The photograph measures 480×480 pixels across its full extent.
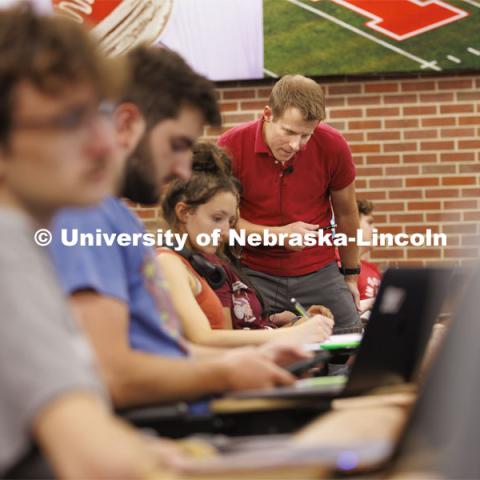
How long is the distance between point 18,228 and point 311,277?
117 inches

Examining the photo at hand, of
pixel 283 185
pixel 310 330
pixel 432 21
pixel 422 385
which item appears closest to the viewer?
pixel 422 385

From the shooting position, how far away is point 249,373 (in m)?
1.49

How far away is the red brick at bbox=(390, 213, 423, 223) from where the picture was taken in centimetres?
482

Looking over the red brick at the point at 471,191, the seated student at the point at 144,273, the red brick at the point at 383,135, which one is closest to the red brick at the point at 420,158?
the red brick at the point at 383,135

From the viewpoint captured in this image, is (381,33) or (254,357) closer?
(254,357)

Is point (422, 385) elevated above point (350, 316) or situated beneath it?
elevated above

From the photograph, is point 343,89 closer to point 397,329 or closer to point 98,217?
point 397,329

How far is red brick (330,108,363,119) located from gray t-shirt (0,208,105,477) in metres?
4.10

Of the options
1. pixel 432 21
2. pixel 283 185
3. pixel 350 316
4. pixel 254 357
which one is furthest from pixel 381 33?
pixel 254 357

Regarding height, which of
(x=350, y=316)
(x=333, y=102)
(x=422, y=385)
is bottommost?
(x=350, y=316)

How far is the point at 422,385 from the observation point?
0.95m

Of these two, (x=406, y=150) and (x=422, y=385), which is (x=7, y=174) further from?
(x=406, y=150)

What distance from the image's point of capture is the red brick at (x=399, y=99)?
4.79 meters

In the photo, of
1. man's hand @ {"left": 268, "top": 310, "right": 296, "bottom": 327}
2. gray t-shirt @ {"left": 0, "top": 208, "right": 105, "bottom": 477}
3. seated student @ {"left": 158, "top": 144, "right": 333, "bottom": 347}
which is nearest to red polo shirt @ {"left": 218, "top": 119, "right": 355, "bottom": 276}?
man's hand @ {"left": 268, "top": 310, "right": 296, "bottom": 327}
